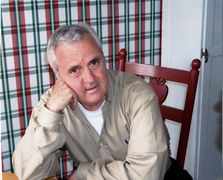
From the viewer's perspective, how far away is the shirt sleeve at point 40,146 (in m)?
1.28

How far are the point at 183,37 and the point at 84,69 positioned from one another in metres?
1.17

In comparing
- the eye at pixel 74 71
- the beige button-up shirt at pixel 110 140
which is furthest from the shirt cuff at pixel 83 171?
the eye at pixel 74 71

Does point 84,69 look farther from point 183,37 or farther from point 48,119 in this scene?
point 183,37

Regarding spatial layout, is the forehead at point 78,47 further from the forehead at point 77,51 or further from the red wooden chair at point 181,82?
the red wooden chair at point 181,82

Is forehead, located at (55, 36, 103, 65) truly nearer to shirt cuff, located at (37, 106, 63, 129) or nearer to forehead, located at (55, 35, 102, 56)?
forehead, located at (55, 35, 102, 56)

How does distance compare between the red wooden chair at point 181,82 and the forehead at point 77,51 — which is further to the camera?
the red wooden chair at point 181,82

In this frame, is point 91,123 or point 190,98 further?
point 190,98

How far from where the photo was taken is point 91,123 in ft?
4.69

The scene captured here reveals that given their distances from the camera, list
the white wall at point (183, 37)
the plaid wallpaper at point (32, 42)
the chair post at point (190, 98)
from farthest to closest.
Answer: the white wall at point (183, 37) → the plaid wallpaper at point (32, 42) → the chair post at point (190, 98)

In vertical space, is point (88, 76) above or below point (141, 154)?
above

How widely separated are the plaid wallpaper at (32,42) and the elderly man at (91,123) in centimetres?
60

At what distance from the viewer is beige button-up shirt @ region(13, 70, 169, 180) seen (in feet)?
4.20

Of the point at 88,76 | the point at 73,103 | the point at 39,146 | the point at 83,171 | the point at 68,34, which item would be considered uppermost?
the point at 68,34

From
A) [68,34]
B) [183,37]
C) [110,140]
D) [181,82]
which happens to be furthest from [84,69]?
[183,37]
